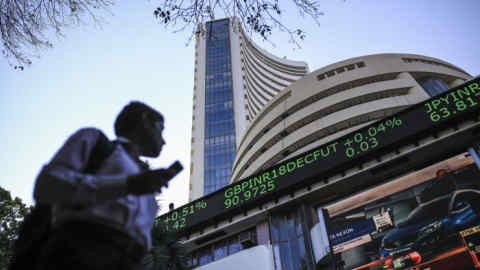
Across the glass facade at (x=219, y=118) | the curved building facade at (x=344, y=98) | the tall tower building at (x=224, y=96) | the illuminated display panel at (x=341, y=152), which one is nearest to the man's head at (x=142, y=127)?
the illuminated display panel at (x=341, y=152)

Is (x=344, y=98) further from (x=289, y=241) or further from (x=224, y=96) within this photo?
(x=224, y=96)

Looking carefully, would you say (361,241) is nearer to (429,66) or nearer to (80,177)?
(80,177)

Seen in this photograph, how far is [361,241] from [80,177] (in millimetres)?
13981

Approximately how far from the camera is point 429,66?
2689 centimetres

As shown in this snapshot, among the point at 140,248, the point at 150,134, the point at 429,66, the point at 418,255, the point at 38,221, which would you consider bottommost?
the point at 140,248

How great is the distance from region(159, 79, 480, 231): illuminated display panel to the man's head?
1201 cm

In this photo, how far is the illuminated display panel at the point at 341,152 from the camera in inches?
548

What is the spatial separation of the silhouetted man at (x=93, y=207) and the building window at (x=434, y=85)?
2778 cm

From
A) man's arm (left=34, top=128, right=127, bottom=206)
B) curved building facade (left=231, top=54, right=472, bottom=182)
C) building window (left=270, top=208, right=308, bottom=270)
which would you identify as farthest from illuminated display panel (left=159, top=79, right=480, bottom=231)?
man's arm (left=34, top=128, right=127, bottom=206)

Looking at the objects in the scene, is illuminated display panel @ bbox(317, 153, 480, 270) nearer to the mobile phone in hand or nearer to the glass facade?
the mobile phone in hand

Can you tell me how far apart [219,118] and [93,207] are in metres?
64.9

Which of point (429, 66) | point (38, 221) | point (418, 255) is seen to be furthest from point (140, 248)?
point (429, 66)

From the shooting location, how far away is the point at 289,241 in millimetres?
15312

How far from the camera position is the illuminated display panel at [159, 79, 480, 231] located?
13.9 meters
